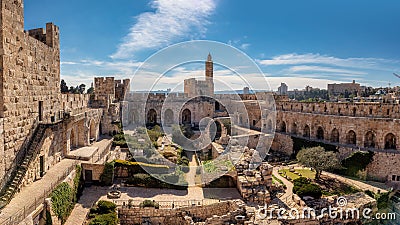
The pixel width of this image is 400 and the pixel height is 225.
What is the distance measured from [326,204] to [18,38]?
55.6 ft

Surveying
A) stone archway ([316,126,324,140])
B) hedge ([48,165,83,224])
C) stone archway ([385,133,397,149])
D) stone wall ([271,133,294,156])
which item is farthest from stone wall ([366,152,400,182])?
hedge ([48,165,83,224])

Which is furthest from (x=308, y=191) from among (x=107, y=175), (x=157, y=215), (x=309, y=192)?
(x=107, y=175)

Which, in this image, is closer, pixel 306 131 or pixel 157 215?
pixel 157 215

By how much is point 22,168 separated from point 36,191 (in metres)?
1.10

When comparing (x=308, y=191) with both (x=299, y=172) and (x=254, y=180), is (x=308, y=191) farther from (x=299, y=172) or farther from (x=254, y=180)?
(x=299, y=172)

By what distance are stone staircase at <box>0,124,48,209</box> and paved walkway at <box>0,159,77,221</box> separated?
262mm

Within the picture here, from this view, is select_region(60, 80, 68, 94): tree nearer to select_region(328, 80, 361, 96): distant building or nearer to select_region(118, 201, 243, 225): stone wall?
select_region(118, 201, 243, 225): stone wall

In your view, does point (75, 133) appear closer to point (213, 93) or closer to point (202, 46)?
point (202, 46)

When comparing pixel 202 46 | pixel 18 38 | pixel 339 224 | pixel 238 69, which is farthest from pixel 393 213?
pixel 18 38

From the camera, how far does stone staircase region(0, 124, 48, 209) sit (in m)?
10.1

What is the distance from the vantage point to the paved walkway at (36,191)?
9.40 meters

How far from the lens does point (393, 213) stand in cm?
1627

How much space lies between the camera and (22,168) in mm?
11188

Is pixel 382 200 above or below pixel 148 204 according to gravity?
below
